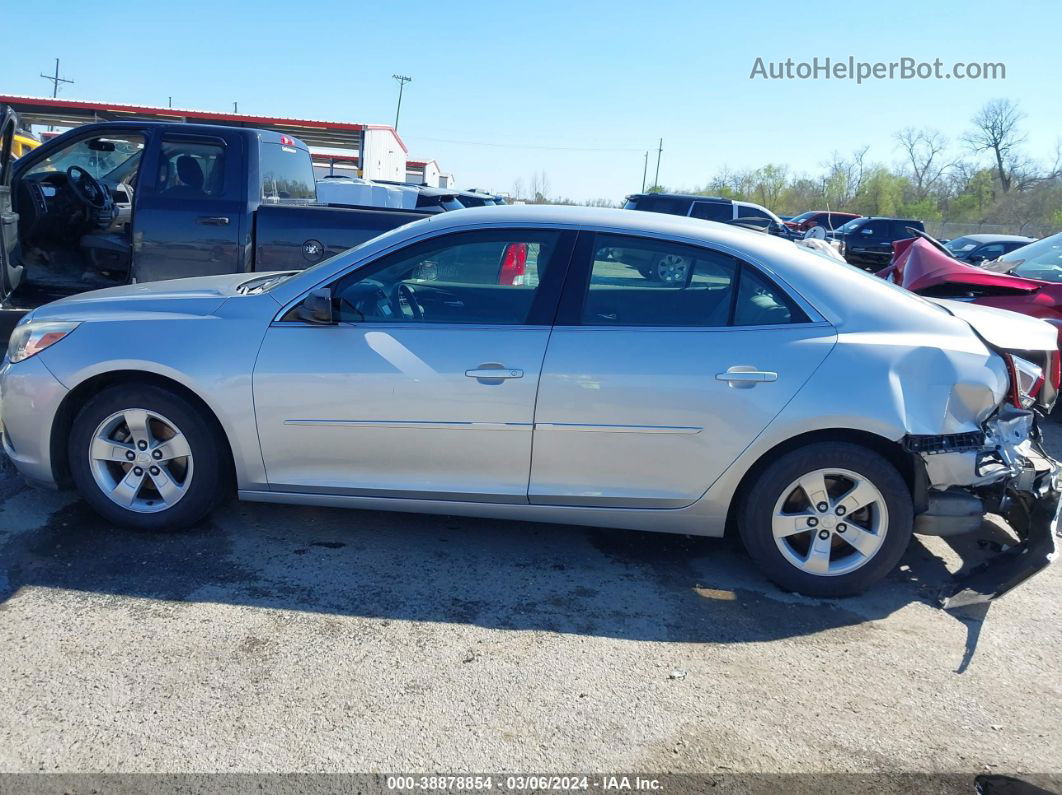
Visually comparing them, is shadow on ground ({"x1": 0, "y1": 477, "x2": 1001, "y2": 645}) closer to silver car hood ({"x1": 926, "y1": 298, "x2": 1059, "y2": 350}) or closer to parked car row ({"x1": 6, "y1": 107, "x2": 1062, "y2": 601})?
parked car row ({"x1": 6, "y1": 107, "x2": 1062, "y2": 601})

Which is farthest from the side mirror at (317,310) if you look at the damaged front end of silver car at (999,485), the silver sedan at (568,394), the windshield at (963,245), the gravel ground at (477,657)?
the windshield at (963,245)

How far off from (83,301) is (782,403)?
350 cm

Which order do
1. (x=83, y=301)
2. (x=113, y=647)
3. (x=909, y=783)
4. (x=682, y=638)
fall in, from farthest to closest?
(x=83, y=301) → (x=682, y=638) → (x=113, y=647) → (x=909, y=783)

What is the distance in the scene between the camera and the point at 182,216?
655 centimetres

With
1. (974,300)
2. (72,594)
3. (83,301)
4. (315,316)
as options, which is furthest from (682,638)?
(974,300)

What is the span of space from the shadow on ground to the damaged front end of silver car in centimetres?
32

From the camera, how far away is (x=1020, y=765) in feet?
9.13

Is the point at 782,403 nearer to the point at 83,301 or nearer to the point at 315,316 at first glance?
the point at 315,316

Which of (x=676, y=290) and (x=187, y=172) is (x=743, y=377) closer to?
(x=676, y=290)

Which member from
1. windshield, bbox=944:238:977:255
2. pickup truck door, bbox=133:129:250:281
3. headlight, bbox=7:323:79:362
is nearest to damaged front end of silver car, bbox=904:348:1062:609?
headlight, bbox=7:323:79:362

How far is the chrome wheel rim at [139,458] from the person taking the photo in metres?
Answer: 3.99

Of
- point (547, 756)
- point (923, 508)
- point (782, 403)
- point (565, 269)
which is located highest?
point (565, 269)

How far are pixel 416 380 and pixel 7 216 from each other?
4.59 metres

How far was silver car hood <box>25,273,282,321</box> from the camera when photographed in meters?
4.06
